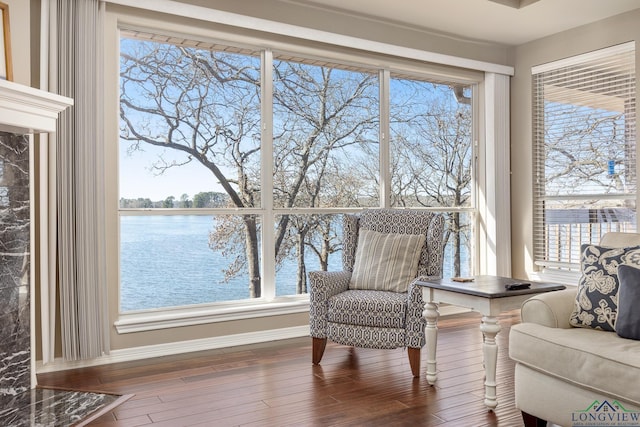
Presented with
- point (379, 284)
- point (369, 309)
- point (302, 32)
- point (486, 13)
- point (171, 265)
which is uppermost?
point (486, 13)

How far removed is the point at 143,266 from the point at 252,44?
190 centimetres

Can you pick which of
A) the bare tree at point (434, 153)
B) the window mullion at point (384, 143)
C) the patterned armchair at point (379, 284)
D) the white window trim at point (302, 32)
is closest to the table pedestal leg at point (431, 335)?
the patterned armchair at point (379, 284)

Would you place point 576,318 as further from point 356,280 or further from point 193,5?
point 193,5

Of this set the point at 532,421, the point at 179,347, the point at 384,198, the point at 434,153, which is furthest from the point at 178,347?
the point at 434,153

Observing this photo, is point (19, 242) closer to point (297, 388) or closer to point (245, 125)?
point (297, 388)

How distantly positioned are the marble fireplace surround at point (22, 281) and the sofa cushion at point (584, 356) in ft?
6.86

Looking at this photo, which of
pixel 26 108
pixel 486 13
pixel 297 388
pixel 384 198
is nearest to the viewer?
pixel 26 108

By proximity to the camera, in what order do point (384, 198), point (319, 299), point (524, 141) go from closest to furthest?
1. point (319, 299)
2. point (384, 198)
3. point (524, 141)

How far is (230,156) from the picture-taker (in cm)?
409

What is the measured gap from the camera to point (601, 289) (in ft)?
7.90

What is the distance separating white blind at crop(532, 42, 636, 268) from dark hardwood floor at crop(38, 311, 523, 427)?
160cm

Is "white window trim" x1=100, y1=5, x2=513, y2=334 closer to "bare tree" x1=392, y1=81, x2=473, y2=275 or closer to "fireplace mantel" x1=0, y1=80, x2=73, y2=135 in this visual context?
"bare tree" x1=392, y1=81, x2=473, y2=275

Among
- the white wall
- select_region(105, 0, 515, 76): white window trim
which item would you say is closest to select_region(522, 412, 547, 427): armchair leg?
the white wall

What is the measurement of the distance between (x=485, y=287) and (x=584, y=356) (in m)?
0.76
